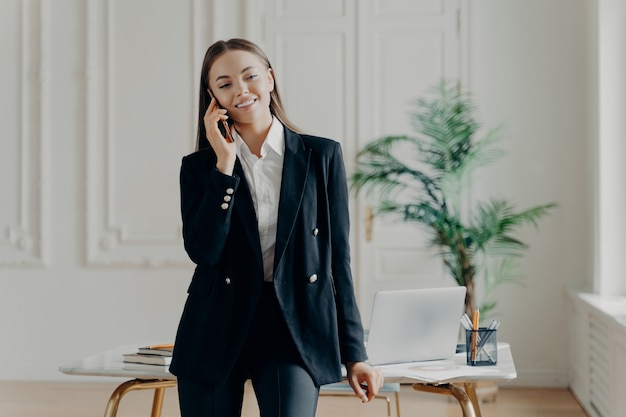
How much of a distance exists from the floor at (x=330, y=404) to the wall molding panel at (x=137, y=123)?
830 millimetres

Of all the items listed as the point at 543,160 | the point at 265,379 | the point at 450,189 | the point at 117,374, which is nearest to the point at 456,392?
the point at 265,379

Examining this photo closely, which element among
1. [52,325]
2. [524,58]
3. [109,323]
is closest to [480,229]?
[524,58]

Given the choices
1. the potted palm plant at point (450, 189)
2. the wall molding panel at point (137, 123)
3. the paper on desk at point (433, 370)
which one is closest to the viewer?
the paper on desk at point (433, 370)

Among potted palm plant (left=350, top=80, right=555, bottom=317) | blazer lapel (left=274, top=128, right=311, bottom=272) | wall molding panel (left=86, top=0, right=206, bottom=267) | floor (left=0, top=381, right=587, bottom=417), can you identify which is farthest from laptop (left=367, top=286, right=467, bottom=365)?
wall molding panel (left=86, top=0, right=206, bottom=267)

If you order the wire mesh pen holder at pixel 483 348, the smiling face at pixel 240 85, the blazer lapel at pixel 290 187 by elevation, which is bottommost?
the wire mesh pen holder at pixel 483 348

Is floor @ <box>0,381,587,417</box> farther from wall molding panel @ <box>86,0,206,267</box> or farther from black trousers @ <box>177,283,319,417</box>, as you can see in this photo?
black trousers @ <box>177,283,319,417</box>

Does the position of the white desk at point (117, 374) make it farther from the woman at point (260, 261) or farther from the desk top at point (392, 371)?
the woman at point (260, 261)

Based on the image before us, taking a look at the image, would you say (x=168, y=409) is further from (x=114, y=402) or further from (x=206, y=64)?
(x=206, y=64)

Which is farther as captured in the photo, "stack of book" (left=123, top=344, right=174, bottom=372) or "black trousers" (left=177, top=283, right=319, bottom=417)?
"stack of book" (left=123, top=344, right=174, bottom=372)

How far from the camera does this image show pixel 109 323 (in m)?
5.45

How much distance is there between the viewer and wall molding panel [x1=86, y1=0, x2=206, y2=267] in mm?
5406

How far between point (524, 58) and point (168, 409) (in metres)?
2.75

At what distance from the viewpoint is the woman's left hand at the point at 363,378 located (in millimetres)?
1784

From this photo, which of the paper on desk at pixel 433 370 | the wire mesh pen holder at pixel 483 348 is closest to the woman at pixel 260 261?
the paper on desk at pixel 433 370
